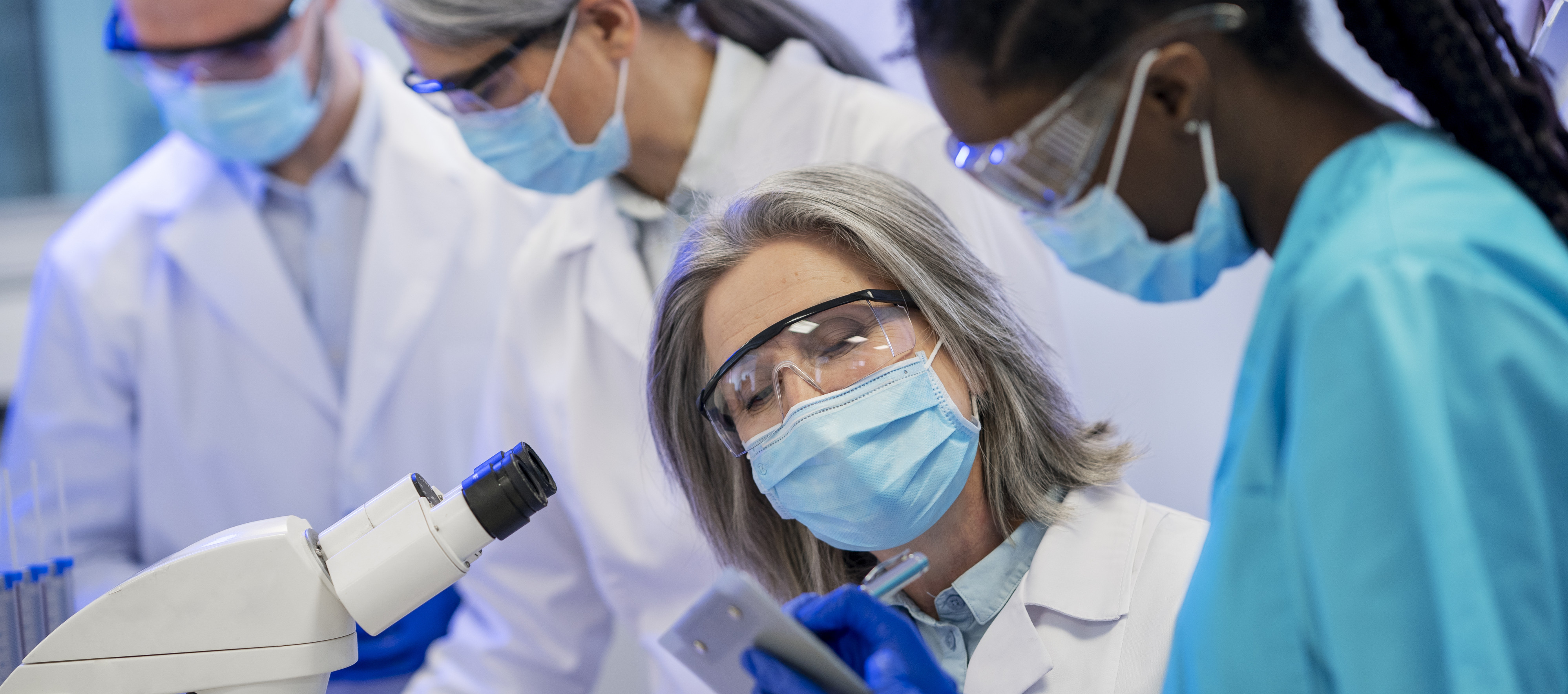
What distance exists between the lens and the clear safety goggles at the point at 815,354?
1.25 meters

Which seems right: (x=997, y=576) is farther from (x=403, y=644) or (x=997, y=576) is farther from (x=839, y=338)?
(x=403, y=644)

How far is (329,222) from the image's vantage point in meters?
2.35

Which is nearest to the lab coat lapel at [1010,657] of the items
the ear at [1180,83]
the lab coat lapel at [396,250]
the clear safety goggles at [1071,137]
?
the clear safety goggles at [1071,137]

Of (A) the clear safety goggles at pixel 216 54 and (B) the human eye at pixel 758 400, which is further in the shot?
(A) the clear safety goggles at pixel 216 54

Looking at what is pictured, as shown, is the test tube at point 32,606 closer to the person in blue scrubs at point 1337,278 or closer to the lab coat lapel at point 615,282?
the lab coat lapel at point 615,282

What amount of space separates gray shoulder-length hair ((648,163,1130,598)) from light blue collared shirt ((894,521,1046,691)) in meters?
0.03

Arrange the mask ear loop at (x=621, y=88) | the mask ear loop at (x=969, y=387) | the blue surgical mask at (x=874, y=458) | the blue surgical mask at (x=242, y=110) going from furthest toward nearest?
the blue surgical mask at (x=242, y=110) < the mask ear loop at (x=621, y=88) < the mask ear loop at (x=969, y=387) < the blue surgical mask at (x=874, y=458)

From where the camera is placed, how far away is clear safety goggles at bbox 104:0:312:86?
6.40 feet

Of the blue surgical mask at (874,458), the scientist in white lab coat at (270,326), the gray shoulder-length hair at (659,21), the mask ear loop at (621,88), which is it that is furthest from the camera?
the scientist in white lab coat at (270,326)

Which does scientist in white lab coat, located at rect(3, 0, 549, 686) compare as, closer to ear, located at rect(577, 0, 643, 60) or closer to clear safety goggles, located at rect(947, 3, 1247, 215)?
ear, located at rect(577, 0, 643, 60)

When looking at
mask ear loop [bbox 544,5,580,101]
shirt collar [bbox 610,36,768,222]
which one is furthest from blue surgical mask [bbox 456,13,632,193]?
shirt collar [bbox 610,36,768,222]

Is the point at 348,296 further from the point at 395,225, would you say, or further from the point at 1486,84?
the point at 1486,84

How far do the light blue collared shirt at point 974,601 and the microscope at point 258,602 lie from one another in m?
0.54

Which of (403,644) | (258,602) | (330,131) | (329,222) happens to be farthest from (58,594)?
(330,131)
